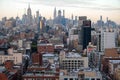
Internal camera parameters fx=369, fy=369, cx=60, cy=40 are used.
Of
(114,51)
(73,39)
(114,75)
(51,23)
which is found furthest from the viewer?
(51,23)

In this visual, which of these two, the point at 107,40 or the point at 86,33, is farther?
the point at 86,33

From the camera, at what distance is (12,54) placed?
31.9ft

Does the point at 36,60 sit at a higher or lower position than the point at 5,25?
lower

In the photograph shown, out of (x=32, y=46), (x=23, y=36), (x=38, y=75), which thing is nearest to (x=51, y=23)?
(x=23, y=36)

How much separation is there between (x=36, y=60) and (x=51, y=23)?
1551 cm

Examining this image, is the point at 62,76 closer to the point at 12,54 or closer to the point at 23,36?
the point at 12,54

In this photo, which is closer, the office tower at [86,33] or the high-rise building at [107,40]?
the high-rise building at [107,40]

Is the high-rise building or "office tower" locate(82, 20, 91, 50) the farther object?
"office tower" locate(82, 20, 91, 50)

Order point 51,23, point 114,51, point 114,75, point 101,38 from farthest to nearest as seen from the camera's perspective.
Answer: point 51,23 < point 101,38 < point 114,51 < point 114,75

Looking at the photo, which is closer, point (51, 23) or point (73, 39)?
point (73, 39)

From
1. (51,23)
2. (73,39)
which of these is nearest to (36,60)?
(73,39)

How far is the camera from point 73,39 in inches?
634

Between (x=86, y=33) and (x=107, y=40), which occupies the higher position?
(x=86, y=33)

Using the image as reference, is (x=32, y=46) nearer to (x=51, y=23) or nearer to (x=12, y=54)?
(x=12, y=54)
